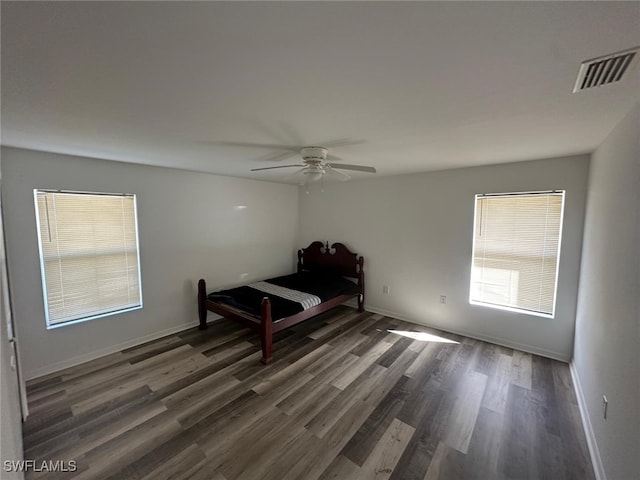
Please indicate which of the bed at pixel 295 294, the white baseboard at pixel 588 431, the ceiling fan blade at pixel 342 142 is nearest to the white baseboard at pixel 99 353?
the bed at pixel 295 294

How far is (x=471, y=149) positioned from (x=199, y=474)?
3380 mm

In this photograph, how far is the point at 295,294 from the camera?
3.71 m

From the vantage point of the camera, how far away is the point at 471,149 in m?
2.52

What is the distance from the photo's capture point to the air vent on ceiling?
3.56ft

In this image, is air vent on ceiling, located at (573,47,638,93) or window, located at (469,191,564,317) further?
window, located at (469,191,564,317)

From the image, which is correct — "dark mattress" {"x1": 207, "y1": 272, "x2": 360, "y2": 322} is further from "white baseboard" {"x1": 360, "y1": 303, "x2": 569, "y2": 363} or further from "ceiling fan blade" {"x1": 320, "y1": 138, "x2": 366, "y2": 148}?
"ceiling fan blade" {"x1": 320, "y1": 138, "x2": 366, "y2": 148}

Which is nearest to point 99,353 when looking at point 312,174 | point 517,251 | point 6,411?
point 6,411

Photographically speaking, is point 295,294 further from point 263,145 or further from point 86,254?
point 86,254

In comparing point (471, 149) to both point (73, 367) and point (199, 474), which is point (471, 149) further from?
point (73, 367)

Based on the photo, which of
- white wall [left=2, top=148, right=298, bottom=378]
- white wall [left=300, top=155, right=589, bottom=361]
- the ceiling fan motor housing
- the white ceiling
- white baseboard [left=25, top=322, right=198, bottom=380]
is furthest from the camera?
white wall [left=300, top=155, right=589, bottom=361]

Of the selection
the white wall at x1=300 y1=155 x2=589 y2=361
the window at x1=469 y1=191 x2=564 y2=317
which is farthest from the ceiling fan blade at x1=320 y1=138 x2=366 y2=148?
the window at x1=469 y1=191 x2=564 y2=317

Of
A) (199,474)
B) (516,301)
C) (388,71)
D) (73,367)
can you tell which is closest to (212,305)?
(73,367)

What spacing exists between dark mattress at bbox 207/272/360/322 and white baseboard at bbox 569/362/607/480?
2.60 metres

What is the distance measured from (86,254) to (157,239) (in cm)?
71
